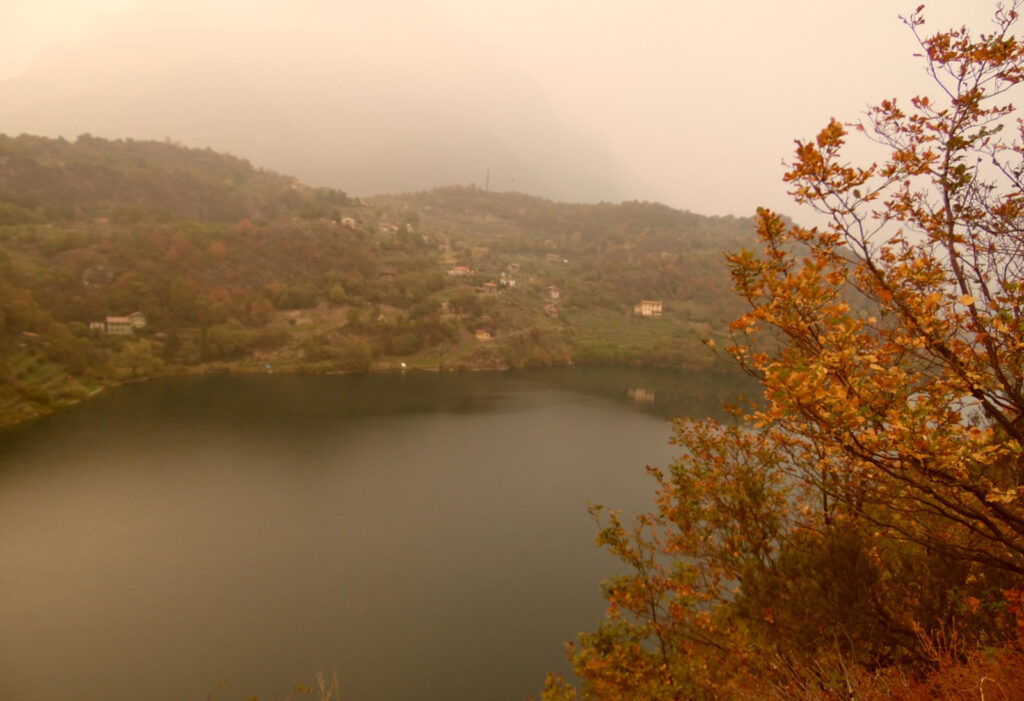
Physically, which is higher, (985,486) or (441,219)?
(441,219)

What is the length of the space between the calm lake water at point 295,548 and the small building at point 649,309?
2878 centimetres

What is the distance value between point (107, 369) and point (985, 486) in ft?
109

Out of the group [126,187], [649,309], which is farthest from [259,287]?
[649,309]

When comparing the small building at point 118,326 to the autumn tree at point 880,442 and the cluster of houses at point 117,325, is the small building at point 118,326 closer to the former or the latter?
the cluster of houses at point 117,325

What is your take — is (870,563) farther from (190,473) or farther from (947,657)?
(190,473)

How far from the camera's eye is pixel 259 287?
130 feet

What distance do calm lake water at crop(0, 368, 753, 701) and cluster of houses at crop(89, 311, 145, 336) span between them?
330 inches

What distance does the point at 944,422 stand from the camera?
227 centimetres

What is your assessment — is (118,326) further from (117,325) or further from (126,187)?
(126,187)

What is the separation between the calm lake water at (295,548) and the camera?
899 centimetres

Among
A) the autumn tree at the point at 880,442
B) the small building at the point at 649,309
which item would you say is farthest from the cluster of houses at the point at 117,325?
the small building at the point at 649,309

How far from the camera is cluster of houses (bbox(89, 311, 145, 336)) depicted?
3062 centimetres

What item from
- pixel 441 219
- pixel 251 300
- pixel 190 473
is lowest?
pixel 190 473

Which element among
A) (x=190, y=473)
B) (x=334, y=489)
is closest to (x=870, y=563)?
(x=334, y=489)
